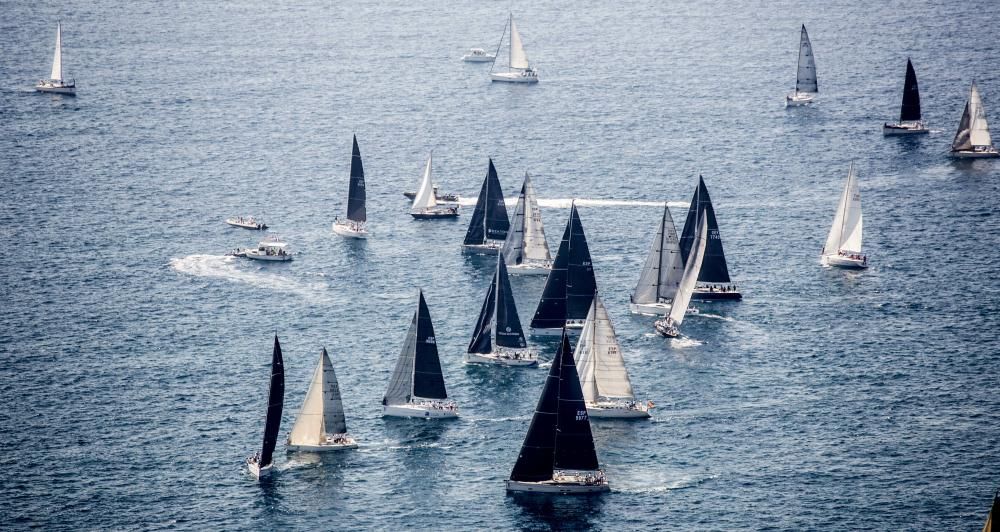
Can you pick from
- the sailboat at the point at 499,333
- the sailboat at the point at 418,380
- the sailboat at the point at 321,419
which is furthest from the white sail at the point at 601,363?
the sailboat at the point at 321,419

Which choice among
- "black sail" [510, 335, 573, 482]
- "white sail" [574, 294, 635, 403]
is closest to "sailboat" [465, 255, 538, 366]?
"white sail" [574, 294, 635, 403]

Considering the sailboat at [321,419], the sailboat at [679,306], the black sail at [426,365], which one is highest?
the sailboat at [679,306]

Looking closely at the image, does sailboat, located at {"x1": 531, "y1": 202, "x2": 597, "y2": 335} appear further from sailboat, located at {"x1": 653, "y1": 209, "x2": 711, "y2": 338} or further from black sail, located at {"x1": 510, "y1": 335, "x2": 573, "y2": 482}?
black sail, located at {"x1": 510, "y1": 335, "x2": 573, "y2": 482}

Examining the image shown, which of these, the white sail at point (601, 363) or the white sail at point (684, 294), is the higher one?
the white sail at point (684, 294)

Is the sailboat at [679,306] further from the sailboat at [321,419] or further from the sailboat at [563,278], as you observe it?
the sailboat at [321,419]

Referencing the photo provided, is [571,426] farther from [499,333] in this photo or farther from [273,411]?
[499,333]

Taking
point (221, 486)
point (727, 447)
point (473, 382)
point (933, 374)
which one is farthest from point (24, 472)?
point (933, 374)

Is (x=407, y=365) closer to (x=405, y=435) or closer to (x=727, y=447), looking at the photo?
(x=405, y=435)
